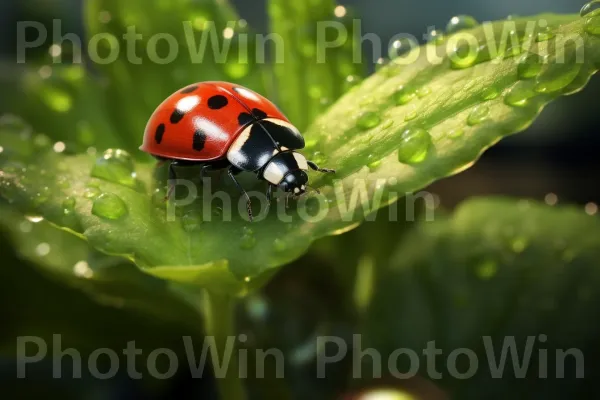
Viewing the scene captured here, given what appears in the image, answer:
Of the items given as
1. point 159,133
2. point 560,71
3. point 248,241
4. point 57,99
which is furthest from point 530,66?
point 57,99

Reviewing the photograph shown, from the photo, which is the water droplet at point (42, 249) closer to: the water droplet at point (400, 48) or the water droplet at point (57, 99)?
the water droplet at point (57, 99)

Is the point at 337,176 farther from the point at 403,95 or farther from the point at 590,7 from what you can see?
the point at 590,7

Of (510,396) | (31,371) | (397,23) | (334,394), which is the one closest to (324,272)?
(334,394)

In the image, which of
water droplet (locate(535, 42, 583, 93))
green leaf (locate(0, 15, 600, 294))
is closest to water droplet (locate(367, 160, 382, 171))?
green leaf (locate(0, 15, 600, 294))

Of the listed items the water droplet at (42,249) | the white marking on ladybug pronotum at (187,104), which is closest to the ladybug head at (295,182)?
the white marking on ladybug pronotum at (187,104)

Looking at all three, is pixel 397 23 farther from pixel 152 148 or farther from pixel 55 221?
pixel 55 221

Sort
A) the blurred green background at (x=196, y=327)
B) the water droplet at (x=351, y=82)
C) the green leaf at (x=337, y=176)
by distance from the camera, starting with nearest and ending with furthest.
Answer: the green leaf at (x=337, y=176)
the water droplet at (x=351, y=82)
the blurred green background at (x=196, y=327)
